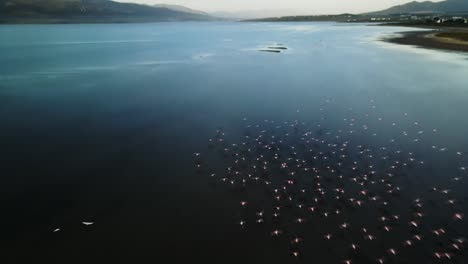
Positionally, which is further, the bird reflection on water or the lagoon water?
the lagoon water

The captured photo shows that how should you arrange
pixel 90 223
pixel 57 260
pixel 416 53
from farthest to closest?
1. pixel 416 53
2. pixel 90 223
3. pixel 57 260

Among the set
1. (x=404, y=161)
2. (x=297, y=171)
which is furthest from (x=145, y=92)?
(x=404, y=161)

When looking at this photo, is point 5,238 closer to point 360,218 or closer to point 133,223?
point 133,223

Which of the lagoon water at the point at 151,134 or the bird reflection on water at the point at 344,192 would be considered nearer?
the bird reflection on water at the point at 344,192

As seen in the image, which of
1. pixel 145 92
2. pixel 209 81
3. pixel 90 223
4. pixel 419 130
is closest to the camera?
pixel 90 223

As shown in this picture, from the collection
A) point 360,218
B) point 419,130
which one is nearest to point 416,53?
point 419,130

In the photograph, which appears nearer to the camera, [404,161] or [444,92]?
[404,161]

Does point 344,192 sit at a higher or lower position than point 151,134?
higher

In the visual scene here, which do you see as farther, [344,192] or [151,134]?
[151,134]
